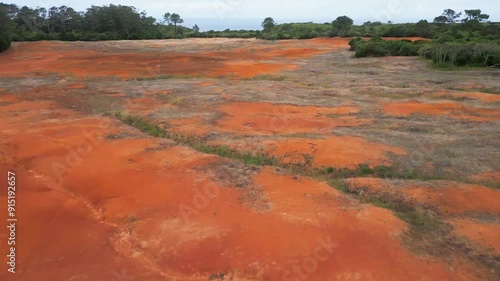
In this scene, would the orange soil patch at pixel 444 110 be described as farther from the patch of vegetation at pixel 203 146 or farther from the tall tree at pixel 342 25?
the tall tree at pixel 342 25

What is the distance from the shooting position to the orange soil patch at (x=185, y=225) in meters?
6.48

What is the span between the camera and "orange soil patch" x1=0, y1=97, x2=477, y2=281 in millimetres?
6480

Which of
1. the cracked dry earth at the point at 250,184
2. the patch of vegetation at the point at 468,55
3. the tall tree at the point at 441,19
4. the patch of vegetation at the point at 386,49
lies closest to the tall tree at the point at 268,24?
the tall tree at the point at 441,19

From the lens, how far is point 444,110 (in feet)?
52.3

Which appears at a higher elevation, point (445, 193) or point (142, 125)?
point (142, 125)

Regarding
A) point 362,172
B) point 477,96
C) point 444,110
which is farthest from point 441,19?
point 362,172

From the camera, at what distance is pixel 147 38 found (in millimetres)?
60125

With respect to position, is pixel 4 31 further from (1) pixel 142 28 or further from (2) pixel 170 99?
(2) pixel 170 99

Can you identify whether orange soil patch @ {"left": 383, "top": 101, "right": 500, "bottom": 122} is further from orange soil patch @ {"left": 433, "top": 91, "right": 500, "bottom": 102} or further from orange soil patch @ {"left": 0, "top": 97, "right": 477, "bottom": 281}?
orange soil patch @ {"left": 0, "top": 97, "right": 477, "bottom": 281}

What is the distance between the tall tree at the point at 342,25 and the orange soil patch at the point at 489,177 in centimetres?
4897

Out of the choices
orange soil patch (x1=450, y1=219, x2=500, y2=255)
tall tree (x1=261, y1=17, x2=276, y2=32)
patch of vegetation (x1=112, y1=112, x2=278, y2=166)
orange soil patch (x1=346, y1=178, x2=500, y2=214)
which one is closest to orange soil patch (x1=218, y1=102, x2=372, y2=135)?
patch of vegetation (x1=112, y1=112, x2=278, y2=166)

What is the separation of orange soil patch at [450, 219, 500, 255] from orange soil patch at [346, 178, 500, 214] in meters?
0.46

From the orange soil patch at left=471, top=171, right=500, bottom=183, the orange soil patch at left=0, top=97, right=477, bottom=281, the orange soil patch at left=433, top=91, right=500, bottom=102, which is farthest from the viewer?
the orange soil patch at left=433, top=91, right=500, bottom=102

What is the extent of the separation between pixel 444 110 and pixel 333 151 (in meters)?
7.34
